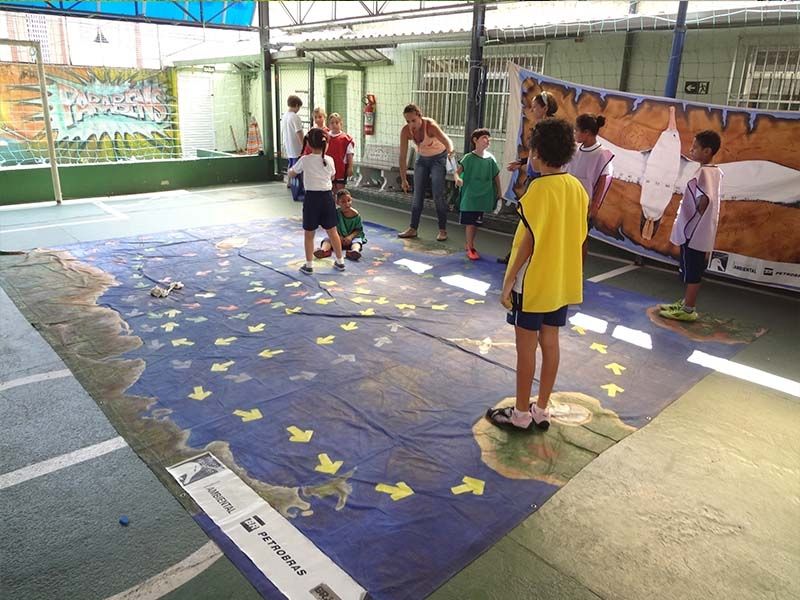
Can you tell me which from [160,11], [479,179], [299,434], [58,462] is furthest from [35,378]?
[160,11]

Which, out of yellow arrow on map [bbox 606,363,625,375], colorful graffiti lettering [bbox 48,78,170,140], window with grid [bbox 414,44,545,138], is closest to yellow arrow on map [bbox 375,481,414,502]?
yellow arrow on map [bbox 606,363,625,375]

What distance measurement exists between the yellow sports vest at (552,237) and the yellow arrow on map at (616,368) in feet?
4.11

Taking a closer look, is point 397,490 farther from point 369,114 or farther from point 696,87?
point 369,114

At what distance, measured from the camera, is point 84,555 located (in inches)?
88.7

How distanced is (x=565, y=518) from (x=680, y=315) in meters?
3.05

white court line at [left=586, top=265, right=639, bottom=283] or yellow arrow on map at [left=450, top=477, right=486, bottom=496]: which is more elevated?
white court line at [left=586, top=265, right=639, bottom=283]

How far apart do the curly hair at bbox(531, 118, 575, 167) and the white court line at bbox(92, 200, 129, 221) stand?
272 inches

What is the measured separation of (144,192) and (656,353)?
898 cm

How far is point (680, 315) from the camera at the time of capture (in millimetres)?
4957

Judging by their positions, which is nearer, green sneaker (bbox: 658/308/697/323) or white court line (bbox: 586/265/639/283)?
green sneaker (bbox: 658/308/697/323)

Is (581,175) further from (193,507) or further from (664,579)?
(193,507)

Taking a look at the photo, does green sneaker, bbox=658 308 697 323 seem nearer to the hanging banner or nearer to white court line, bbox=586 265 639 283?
white court line, bbox=586 265 639 283

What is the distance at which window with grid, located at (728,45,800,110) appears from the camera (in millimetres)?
6164

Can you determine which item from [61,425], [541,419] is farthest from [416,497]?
[61,425]
